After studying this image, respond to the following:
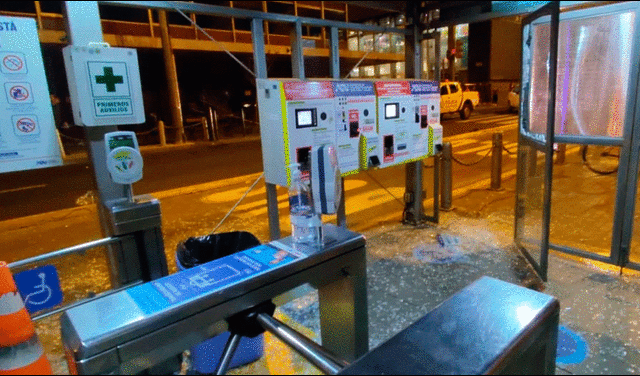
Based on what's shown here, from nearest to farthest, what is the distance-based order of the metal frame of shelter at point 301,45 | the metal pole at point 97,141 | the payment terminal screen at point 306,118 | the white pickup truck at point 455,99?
the metal pole at point 97,141 < the metal frame of shelter at point 301,45 < the payment terminal screen at point 306,118 < the white pickup truck at point 455,99

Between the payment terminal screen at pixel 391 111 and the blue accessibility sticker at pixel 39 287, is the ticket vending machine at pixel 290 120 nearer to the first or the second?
the payment terminal screen at pixel 391 111

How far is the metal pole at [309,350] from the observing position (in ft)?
4.07

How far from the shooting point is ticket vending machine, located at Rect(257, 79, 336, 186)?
368cm

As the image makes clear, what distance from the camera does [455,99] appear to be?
20469 millimetres

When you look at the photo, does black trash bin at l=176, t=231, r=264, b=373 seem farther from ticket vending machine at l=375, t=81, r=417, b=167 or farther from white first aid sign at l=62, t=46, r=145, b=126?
ticket vending machine at l=375, t=81, r=417, b=167

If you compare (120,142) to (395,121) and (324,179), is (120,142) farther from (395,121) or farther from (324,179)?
(395,121)

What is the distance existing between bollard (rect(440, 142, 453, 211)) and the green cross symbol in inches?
173

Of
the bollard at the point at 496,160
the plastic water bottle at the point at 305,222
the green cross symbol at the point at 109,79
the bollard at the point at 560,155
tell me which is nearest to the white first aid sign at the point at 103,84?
the green cross symbol at the point at 109,79

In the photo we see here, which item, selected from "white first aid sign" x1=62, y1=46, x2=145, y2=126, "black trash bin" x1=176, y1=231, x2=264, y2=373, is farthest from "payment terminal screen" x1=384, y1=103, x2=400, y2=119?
"white first aid sign" x1=62, y1=46, x2=145, y2=126

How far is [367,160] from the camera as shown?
456 cm

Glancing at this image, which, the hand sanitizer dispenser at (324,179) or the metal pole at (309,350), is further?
the hand sanitizer dispenser at (324,179)

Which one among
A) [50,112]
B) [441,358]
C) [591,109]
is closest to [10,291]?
[50,112]

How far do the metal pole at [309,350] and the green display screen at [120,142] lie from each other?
1856 mm

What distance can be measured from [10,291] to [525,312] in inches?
128
